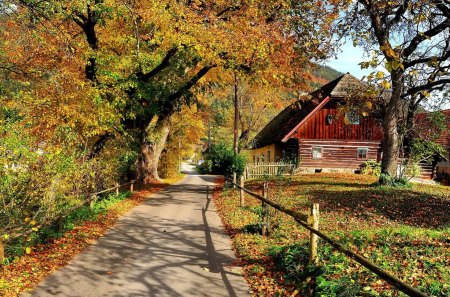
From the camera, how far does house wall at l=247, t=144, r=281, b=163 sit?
3712 centimetres

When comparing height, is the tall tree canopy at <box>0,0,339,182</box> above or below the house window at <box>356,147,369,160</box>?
above

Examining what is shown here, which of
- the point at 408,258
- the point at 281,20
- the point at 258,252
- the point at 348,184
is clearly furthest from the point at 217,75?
the point at 408,258

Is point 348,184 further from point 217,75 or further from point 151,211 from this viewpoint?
point 151,211

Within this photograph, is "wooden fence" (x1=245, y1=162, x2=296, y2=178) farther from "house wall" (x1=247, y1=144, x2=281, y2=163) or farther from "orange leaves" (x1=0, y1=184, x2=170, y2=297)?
"orange leaves" (x1=0, y1=184, x2=170, y2=297)

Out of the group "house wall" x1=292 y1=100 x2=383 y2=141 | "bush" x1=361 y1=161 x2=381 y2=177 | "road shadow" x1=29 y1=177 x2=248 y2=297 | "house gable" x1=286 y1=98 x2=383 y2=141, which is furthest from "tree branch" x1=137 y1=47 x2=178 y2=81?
"bush" x1=361 y1=161 x2=381 y2=177

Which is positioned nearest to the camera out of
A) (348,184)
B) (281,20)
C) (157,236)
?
(157,236)

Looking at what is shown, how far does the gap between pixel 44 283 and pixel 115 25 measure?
13635 mm

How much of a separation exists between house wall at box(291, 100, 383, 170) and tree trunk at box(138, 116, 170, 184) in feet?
41.7

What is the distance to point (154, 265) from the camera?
25.4ft

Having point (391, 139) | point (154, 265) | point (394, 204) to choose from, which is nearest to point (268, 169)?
point (391, 139)

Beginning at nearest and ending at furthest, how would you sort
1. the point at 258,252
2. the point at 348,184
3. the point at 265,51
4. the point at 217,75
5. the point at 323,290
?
the point at 323,290
the point at 258,252
the point at 265,51
the point at 348,184
the point at 217,75

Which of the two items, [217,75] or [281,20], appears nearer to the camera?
[281,20]

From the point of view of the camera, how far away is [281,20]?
59.5 feet

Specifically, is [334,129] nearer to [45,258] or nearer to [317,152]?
[317,152]
